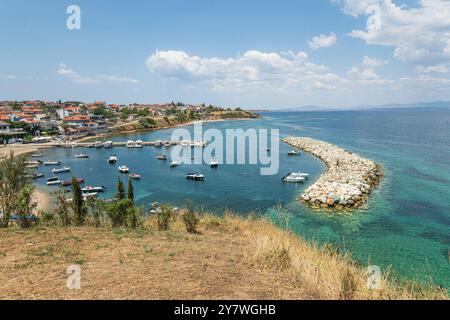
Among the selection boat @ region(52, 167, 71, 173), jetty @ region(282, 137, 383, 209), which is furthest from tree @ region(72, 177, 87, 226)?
boat @ region(52, 167, 71, 173)

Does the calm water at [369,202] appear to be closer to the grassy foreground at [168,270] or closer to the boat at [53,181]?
the boat at [53,181]

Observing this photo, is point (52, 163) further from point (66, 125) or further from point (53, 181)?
point (66, 125)

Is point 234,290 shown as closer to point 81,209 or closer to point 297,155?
point 81,209

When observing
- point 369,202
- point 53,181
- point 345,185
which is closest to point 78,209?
point 369,202

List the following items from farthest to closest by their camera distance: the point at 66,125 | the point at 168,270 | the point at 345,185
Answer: the point at 66,125 → the point at 345,185 → the point at 168,270

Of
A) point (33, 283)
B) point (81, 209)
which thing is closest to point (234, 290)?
point (33, 283)

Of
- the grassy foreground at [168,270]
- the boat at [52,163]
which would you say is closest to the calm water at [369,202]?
the boat at [52,163]

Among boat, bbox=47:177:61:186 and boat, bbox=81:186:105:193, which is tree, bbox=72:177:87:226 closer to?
boat, bbox=81:186:105:193

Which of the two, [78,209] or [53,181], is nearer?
[78,209]
